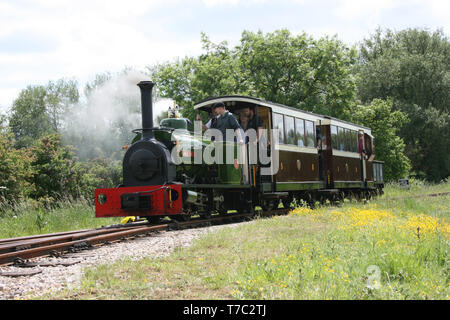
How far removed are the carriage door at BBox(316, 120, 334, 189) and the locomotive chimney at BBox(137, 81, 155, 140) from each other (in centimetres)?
697

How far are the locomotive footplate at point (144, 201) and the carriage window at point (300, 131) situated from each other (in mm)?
5399

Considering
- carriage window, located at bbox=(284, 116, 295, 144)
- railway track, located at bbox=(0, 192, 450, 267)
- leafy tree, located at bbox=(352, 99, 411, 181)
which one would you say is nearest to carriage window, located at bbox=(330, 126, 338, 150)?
carriage window, located at bbox=(284, 116, 295, 144)

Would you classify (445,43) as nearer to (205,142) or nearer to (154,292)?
(205,142)

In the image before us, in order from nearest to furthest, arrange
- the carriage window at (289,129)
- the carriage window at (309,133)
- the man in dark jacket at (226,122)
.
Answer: the man in dark jacket at (226,122) → the carriage window at (289,129) → the carriage window at (309,133)

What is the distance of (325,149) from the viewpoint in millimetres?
15180

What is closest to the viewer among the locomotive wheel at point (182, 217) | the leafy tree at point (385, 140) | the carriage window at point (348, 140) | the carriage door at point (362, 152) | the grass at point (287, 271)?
the grass at point (287, 271)

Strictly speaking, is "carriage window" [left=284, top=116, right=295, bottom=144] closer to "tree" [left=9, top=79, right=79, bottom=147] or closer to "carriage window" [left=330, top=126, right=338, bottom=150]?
"carriage window" [left=330, top=126, right=338, bottom=150]

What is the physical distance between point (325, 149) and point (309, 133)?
1.23 meters

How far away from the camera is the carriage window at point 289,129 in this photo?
41.5 ft

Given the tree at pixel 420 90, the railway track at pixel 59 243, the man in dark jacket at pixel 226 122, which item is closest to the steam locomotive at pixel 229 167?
the man in dark jacket at pixel 226 122

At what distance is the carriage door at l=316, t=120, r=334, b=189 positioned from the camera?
594 inches

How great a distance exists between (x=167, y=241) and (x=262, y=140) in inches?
205

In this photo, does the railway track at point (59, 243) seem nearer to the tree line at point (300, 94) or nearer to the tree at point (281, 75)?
the tree line at point (300, 94)
